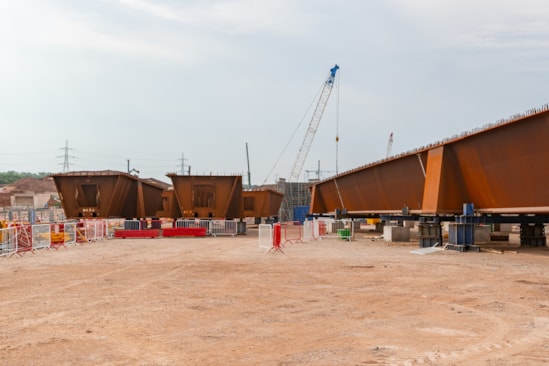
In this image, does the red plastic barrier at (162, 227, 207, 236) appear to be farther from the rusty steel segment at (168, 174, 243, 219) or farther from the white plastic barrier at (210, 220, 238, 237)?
the rusty steel segment at (168, 174, 243, 219)

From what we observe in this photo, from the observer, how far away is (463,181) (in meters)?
21.6

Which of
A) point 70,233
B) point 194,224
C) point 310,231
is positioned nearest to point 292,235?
point 310,231

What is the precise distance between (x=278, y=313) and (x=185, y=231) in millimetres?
25425

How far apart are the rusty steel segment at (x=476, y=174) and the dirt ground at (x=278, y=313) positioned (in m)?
2.61

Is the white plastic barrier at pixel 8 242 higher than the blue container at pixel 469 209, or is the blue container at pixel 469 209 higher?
the blue container at pixel 469 209

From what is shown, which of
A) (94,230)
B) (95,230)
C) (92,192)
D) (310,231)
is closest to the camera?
(95,230)

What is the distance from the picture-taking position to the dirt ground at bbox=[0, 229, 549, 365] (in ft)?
22.6

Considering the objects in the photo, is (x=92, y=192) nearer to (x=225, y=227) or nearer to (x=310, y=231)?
(x=225, y=227)

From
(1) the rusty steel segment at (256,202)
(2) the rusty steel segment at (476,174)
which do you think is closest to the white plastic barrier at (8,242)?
(2) the rusty steel segment at (476,174)

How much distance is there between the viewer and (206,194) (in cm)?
3625

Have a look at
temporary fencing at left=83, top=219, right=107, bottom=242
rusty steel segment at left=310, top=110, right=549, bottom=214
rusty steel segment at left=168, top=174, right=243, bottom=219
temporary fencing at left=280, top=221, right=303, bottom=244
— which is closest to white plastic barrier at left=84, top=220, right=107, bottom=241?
temporary fencing at left=83, top=219, right=107, bottom=242

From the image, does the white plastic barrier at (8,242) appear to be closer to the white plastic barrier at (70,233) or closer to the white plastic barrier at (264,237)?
the white plastic barrier at (70,233)

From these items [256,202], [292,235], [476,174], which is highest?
[476,174]

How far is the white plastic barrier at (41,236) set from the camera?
81.4ft
